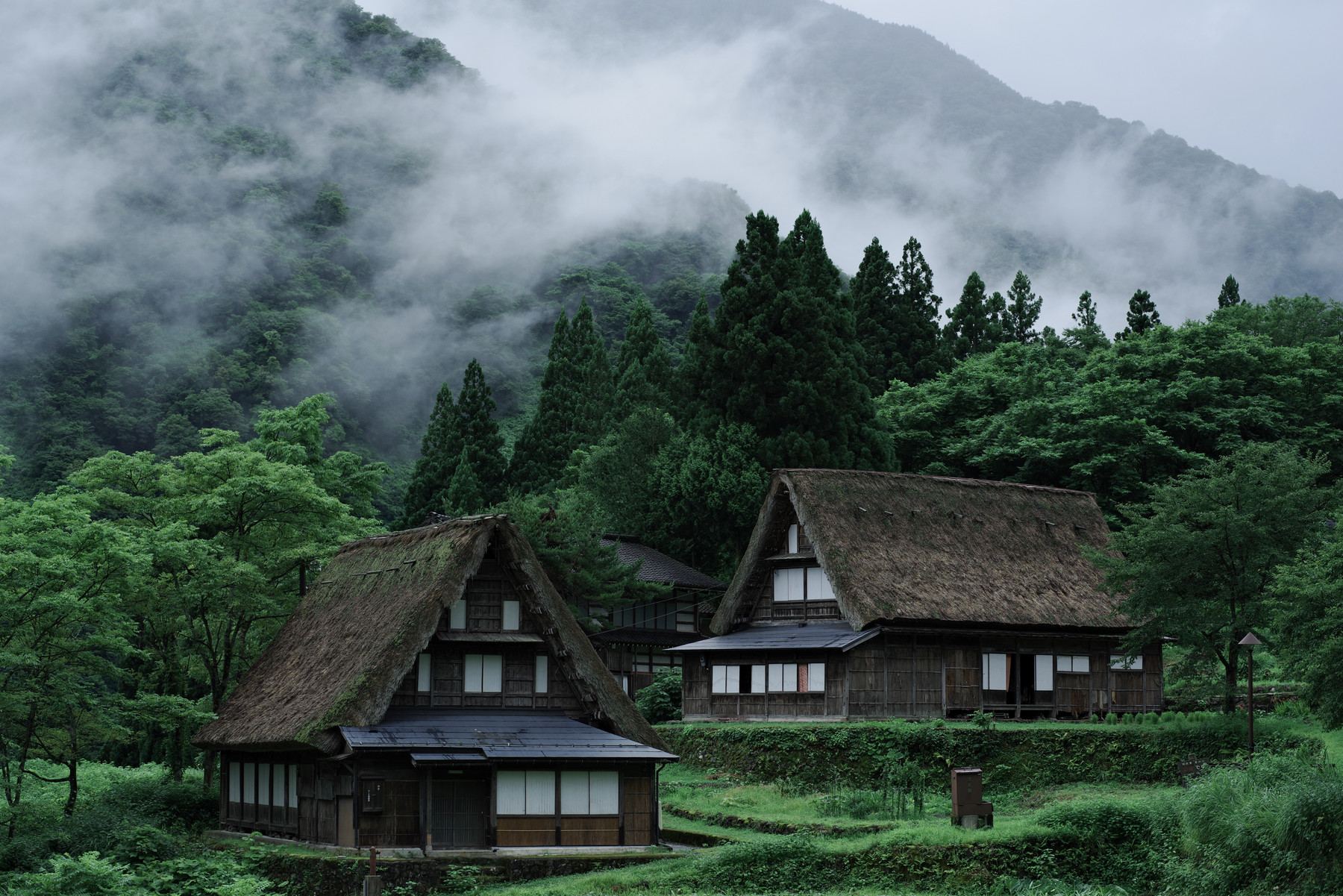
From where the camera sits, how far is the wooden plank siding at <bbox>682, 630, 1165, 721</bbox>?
122ft

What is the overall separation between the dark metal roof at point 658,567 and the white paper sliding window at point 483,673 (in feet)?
69.0

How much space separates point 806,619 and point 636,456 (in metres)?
19.3

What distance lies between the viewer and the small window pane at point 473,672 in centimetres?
2958

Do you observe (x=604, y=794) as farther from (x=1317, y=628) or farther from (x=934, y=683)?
(x=1317, y=628)

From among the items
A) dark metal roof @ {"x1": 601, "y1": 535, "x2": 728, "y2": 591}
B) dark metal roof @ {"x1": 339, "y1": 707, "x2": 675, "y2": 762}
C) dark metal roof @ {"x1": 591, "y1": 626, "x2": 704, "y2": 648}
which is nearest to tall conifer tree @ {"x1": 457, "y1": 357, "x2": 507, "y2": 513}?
dark metal roof @ {"x1": 601, "y1": 535, "x2": 728, "y2": 591}

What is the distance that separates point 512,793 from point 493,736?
122cm

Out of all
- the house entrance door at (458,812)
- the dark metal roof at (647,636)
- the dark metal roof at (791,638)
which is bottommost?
the house entrance door at (458,812)

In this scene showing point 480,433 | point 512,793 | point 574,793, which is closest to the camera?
point 512,793

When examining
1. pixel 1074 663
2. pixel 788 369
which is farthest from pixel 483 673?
pixel 788 369

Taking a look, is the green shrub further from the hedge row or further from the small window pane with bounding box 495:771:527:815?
the small window pane with bounding box 495:771:527:815

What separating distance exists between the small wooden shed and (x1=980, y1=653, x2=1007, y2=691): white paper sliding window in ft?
41.7

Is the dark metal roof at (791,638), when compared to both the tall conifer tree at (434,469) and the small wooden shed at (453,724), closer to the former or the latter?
the small wooden shed at (453,724)

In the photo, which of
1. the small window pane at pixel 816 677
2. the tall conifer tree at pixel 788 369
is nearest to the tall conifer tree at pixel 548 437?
the tall conifer tree at pixel 788 369

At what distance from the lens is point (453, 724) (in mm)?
28391
